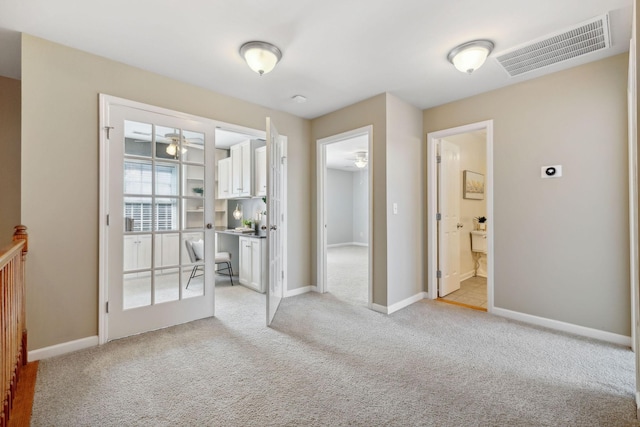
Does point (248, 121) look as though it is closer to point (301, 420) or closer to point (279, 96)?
point (279, 96)

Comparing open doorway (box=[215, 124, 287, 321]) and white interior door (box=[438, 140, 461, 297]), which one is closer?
open doorway (box=[215, 124, 287, 321])

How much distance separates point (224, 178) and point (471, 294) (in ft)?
14.3

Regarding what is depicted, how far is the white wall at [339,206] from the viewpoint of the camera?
9234mm

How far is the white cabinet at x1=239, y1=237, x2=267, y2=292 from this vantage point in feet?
13.3

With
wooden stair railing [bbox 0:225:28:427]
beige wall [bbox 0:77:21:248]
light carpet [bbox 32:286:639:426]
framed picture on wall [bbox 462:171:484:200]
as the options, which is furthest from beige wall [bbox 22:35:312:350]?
framed picture on wall [bbox 462:171:484:200]

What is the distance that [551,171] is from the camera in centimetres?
277

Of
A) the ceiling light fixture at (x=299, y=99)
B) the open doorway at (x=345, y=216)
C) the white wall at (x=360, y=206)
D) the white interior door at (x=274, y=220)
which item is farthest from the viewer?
the white wall at (x=360, y=206)

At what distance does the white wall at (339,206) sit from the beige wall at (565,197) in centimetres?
622

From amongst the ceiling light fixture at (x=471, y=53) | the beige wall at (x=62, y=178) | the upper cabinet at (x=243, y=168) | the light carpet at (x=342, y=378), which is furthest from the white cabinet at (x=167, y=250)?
the ceiling light fixture at (x=471, y=53)

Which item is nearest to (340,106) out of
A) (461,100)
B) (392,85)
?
(392,85)

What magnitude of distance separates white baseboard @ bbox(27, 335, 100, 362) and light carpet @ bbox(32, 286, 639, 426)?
92 mm

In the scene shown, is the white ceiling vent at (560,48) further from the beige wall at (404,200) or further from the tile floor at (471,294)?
the tile floor at (471,294)

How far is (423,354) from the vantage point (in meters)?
2.29

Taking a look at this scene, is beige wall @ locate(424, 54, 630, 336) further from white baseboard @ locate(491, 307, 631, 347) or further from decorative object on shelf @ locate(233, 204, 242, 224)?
decorative object on shelf @ locate(233, 204, 242, 224)
